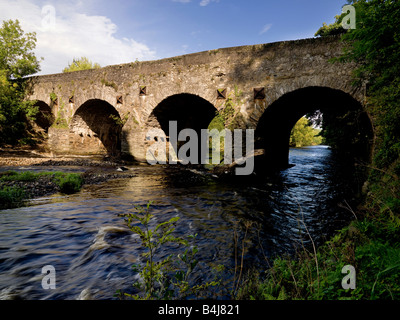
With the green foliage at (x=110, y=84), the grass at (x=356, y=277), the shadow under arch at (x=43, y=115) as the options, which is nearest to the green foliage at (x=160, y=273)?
the grass at (x=356, y=277)

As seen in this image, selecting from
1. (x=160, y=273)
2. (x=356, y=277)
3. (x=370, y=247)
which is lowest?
(x=160, y=273)

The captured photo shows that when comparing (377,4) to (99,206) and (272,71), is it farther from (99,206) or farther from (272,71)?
(99,206)

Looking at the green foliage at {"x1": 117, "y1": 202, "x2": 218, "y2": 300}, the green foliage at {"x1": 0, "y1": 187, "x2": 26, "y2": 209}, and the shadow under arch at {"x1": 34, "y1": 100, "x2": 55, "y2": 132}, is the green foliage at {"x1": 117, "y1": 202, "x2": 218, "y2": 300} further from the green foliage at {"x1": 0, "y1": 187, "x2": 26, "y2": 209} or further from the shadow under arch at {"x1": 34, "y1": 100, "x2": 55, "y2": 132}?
the shadow under arch at {"x1": 34, "y1": 100, "x2": 55, "y2": 132}

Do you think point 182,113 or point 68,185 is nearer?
point 68,185

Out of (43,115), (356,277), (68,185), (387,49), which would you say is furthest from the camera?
(43,115)

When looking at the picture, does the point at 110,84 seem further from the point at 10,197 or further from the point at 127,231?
the point at 127,231

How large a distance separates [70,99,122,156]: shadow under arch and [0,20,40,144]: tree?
392cm

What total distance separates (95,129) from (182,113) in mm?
7125

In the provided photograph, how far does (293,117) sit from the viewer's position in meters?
12.3

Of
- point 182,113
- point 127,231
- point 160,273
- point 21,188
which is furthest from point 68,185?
point 182,113

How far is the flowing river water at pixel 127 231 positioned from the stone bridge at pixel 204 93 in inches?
152

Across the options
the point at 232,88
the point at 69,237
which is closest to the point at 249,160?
the point at 232,88

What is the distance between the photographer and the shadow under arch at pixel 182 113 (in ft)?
38.7

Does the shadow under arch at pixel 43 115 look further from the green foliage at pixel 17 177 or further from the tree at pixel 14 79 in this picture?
the green foliage at pixel 17 177
